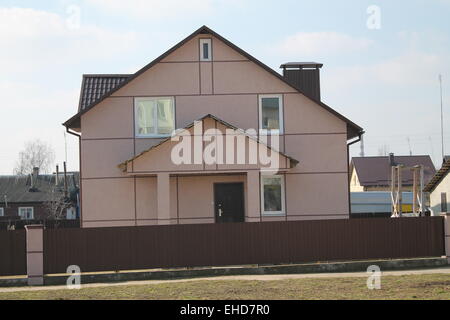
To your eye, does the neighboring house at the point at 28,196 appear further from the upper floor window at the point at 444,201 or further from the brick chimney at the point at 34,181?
the upper floor window at the point at 444,201

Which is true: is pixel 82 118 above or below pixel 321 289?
above

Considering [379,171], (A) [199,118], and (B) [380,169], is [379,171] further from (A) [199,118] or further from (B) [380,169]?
(A) [199,118]

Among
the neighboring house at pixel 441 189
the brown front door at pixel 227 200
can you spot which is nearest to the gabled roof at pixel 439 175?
the neighboring house at pixel 441 189

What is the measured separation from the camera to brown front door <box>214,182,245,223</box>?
23.4 meters

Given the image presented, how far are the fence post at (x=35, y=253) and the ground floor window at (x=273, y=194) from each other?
305 inches

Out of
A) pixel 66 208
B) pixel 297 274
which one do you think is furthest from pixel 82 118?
pixel 66 208

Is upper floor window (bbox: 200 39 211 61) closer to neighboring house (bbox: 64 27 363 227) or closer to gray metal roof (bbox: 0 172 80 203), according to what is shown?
neighboring house (bbox: 64 27 363 227)

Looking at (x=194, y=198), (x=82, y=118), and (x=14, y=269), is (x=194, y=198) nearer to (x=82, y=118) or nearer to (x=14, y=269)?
(x=82, y=118)

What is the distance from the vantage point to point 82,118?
76.1 ft

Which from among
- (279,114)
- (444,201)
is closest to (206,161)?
(279,114)

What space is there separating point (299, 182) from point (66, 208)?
4123 cm

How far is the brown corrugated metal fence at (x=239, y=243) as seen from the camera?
1847 centimetres
